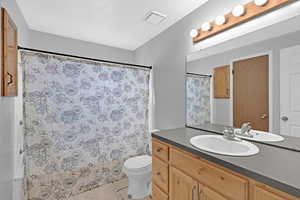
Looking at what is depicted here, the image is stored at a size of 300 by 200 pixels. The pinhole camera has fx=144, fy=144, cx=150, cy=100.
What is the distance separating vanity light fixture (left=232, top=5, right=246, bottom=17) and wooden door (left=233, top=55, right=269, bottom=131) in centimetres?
41

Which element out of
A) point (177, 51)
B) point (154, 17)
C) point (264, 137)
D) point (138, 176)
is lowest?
point (138, 176)

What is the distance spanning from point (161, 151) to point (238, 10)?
1436 mm

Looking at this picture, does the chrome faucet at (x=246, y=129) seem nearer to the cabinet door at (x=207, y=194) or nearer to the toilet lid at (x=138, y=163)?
the cabinet door at (x=207, y=194)

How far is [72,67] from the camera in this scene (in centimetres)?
183

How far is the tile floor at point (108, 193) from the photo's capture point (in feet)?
5.92

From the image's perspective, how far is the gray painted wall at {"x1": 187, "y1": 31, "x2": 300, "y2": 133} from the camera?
1.07 meters

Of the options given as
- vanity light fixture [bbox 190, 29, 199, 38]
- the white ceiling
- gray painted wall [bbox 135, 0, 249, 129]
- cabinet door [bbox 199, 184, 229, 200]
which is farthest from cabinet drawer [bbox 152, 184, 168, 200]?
the white ceiling

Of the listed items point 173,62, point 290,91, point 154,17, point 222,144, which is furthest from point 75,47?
point 290,91

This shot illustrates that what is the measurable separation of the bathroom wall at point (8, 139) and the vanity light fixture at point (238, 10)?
2.01 meters

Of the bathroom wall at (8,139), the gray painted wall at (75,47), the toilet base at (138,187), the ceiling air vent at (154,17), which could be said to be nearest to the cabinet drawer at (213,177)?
the toilet base at (138,187)

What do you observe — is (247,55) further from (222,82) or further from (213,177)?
(213,177)

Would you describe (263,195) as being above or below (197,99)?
below

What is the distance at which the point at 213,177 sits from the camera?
0.87 metres

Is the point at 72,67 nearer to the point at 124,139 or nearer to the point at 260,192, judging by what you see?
the point at 124,139
